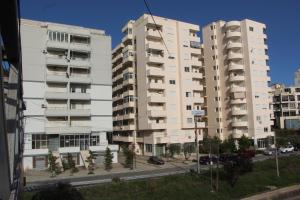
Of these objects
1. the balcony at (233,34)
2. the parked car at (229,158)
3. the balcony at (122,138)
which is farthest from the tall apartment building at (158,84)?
the parked car at (229,158)

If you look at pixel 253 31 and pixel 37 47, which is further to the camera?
pixel 253 31

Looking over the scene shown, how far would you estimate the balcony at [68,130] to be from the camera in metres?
54.8

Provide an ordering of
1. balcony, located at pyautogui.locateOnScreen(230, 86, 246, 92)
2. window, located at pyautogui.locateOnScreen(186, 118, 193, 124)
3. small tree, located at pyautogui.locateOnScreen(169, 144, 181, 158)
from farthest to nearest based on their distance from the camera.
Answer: balcony, located at pyautogui.locateOnScreen(230, 86, 246, 92) → window, located at pyautogui.locateOnScreen(186, 118, 193, 124) → small tree, located at pyautogui.locateOnScreen(169, 144, 181, 158)

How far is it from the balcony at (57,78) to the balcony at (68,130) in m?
7.92

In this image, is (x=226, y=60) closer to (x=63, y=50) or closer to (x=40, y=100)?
(x=63, y=50)

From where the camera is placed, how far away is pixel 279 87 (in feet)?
412

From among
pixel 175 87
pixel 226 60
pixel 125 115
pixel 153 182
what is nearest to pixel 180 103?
pixel 175 87

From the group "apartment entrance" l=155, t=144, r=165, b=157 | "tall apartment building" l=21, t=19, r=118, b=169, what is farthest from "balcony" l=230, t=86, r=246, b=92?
"tall apartment building" l=21, t=19, r=118, b=169

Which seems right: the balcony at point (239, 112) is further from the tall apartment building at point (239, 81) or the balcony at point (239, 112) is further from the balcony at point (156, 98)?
the balcony at point (156, 98)

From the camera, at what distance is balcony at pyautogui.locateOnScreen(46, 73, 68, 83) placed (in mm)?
56594

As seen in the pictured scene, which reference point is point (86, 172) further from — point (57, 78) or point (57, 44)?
point (57, 44)

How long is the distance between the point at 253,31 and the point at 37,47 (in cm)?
5170

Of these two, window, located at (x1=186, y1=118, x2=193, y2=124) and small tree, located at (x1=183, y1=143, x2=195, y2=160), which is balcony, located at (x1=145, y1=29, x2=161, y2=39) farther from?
small tree, located at (x1=183, y1=143, x2=195, y2=160)

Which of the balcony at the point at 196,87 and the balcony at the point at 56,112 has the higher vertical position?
the balcony at the point at 196,87
